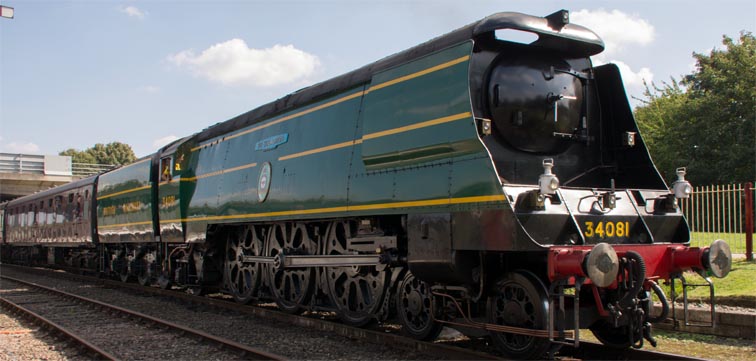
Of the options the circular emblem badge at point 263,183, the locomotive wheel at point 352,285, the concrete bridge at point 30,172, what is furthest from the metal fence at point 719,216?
the concrete bridge at point 30,172

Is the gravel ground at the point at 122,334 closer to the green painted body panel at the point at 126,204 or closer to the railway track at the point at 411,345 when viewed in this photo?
the railway track at the point at 411,345

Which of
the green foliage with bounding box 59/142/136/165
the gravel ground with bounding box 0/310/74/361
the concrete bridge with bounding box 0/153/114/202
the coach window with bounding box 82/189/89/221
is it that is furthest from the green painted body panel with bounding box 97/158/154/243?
the green foliage with bounding box 59/142/136/165

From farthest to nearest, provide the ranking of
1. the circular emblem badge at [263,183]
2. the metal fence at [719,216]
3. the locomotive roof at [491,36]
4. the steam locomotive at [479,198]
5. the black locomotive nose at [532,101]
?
the metal fence at [719,216] → the circular emblem badge at [263,183] → the black locomotive nose at [532,101] → the locomotive roof at [491,36] → the steam locomotive at [479,198]

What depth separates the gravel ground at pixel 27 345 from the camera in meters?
7.68

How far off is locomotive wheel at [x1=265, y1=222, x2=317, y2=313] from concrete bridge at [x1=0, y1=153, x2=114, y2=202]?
109 ft

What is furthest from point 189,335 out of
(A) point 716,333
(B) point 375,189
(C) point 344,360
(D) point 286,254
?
(A) point 716,333

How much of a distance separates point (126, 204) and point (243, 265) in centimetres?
642

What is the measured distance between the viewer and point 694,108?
1212 inches

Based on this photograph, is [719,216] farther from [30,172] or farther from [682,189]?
[30,172]

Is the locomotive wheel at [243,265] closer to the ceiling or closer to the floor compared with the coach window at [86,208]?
closer to the floor

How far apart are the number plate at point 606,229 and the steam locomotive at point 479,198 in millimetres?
18

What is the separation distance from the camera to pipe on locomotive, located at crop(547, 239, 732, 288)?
17.7 ft

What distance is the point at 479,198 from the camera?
19.9ft

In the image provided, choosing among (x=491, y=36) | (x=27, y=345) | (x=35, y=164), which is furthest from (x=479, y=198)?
(x=35, y=164)
